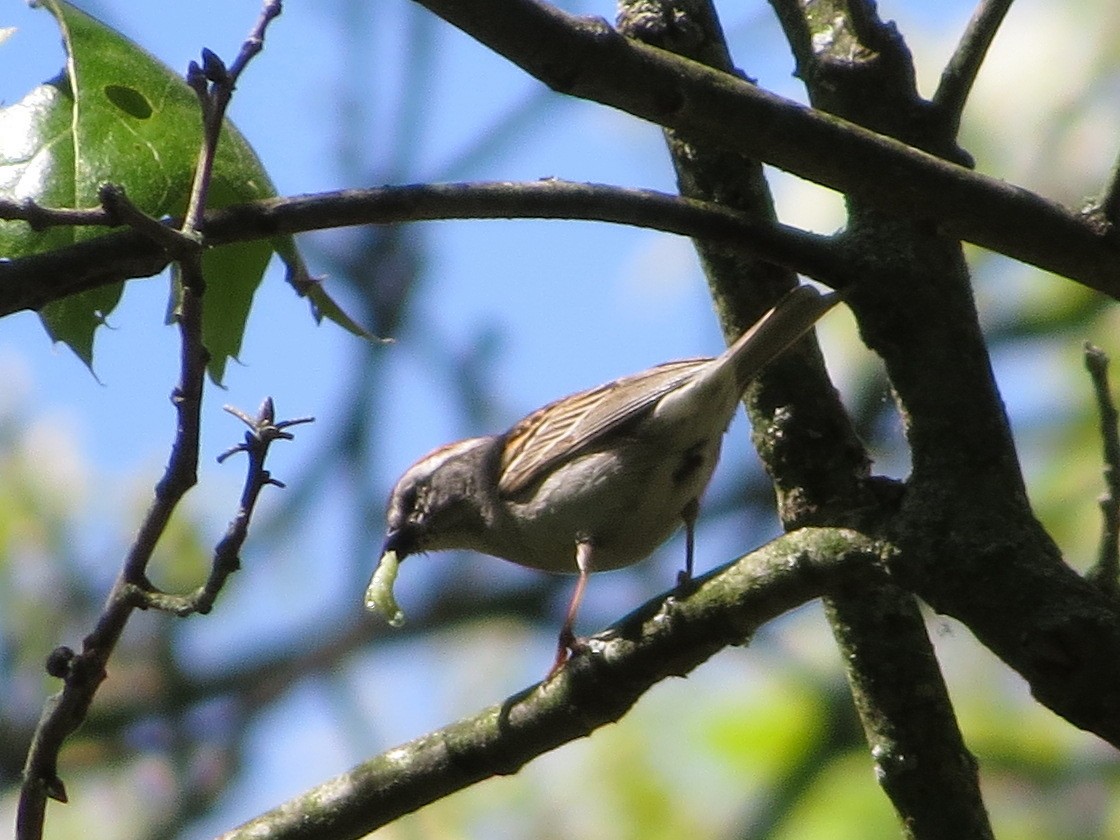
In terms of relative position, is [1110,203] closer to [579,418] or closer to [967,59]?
[967,59]

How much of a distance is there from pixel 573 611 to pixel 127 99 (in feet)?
6.80

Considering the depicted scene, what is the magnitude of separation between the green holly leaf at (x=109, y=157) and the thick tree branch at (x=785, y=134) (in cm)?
58

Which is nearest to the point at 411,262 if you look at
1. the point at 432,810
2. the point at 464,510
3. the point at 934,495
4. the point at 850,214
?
the point at 464,510

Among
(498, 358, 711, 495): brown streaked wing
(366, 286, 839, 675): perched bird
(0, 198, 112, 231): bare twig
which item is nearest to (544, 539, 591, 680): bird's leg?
(366, 286, 839, 675): perched bird

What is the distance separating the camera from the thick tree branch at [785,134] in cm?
194

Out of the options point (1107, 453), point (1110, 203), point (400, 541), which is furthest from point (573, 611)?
point (1110, 203)

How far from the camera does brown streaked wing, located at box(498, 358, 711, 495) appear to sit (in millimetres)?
4484

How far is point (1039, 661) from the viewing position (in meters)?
2.12

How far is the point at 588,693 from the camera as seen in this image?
2.51 m

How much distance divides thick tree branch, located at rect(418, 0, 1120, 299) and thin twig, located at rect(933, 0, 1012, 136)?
1.54 feet

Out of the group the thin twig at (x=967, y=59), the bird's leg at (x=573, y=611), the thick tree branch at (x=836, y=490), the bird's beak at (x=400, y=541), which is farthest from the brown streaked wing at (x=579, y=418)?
the thin twig at (x=967, y=59)

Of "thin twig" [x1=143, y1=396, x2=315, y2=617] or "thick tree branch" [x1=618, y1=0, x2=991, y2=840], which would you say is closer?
"thin twig" [x1=143, y1=396, x2=315, y2=617]

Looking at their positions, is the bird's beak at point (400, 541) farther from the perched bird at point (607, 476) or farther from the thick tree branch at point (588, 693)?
the thick tree branch at point (588, 693)

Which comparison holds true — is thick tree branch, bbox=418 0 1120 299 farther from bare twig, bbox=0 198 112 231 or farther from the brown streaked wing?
the brown streaked wing
